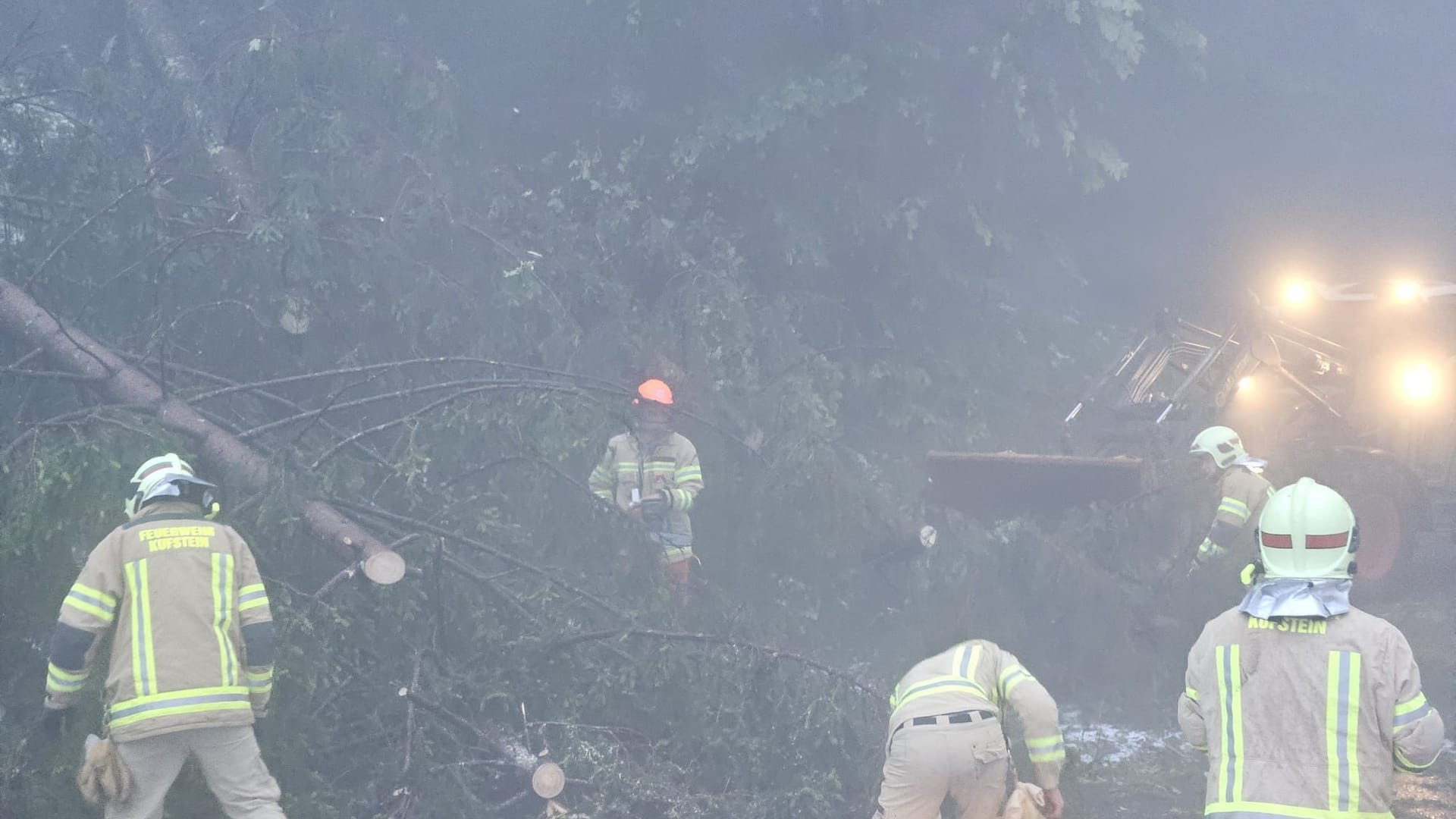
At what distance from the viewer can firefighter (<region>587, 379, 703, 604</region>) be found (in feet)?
24.9

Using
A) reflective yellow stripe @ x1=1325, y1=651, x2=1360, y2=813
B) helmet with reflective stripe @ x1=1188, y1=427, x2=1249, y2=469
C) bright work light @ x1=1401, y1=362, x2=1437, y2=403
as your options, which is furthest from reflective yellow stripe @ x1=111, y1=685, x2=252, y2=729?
bright work light @ x1=1401, y1=362, x2=1437, y2=403

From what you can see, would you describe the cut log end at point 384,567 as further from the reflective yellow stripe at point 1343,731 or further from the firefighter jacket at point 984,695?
the reflective yellow stripe at point 1343,731

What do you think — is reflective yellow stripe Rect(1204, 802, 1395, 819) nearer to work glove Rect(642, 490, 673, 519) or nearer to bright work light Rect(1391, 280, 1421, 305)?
work glove Rect(642, 490, 673, 519)

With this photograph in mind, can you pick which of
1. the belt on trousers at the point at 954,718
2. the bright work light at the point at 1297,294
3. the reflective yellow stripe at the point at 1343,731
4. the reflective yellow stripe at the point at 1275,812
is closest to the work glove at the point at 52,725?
the belt on trousers at the point at 954,718

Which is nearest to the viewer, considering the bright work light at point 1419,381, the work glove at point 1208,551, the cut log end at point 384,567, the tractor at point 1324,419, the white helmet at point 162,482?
the white helmet at point 162,482

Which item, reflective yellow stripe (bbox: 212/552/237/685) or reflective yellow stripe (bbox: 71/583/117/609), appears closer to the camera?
reflective yellow stripe (bbox: 71/583/117/609)

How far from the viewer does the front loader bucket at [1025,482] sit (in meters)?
8.84

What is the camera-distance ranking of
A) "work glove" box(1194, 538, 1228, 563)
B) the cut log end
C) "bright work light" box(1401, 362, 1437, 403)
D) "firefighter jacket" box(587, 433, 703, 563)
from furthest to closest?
"bright work light" box(1401, 362, 1437, 403)
"firefighter jacket" box(587, 433, 703, 563)
"work glove" box(1194, 538, 1228, 563)
the cut log end

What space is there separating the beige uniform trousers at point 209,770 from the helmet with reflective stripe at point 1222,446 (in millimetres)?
6260

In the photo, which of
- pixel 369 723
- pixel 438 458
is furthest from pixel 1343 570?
pixel 438 458

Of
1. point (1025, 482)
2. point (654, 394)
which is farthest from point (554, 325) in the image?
point (1025, 482)

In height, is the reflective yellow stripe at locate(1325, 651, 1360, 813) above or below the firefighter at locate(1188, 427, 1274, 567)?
below

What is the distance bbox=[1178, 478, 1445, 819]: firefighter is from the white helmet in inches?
152

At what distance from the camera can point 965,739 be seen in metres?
3.92
